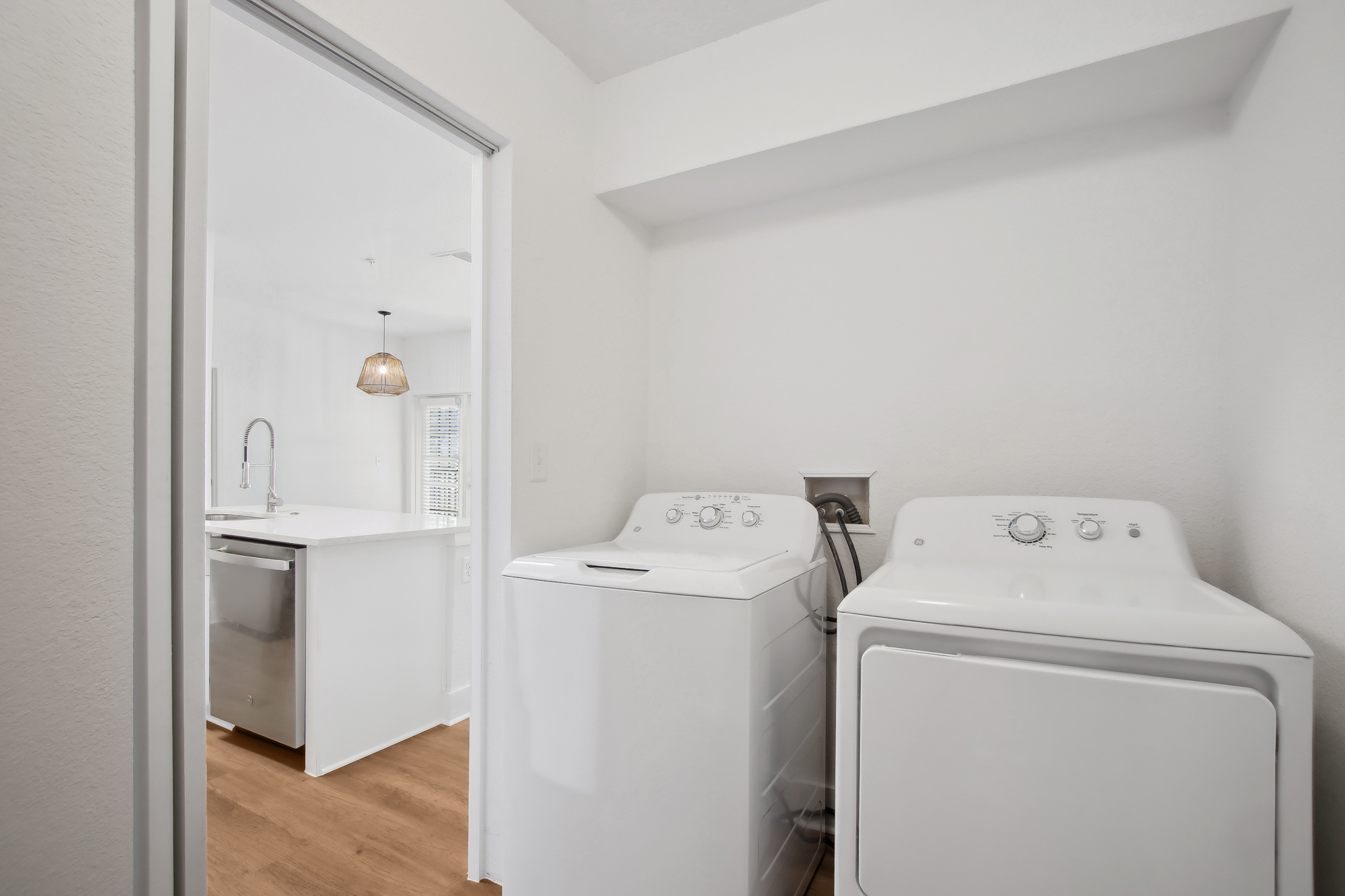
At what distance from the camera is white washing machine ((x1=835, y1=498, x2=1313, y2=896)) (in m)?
0.84

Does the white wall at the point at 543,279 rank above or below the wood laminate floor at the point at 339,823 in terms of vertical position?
above

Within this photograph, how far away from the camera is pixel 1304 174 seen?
43.8 inches

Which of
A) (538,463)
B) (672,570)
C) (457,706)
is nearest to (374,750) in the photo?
(457,706)

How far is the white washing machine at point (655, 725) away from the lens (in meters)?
1.20

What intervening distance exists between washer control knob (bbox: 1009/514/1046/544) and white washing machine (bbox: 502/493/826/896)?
0.50 m

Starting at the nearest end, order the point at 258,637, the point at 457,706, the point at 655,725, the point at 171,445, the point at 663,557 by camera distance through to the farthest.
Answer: the point at 171,445, the point at 655,725, the point at 663,557, the point at 258,637, the point at 457,706

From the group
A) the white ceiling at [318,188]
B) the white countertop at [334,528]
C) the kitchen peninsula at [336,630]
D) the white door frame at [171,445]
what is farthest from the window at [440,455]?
the white door frame at [171,445]

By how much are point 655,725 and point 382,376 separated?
3962 mm

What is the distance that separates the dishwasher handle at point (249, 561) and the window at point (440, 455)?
358cm

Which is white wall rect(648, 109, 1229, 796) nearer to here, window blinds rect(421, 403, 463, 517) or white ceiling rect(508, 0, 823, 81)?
white ceiling rect(508, 0, 823, 81)

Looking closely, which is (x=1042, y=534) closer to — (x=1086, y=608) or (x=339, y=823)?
(x=1086, y=608)

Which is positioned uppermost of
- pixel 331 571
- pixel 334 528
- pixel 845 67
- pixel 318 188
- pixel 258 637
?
pixel 318 188

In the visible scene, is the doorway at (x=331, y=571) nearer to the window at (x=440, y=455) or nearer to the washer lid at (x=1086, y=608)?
the washer lid at (x=1086, y=608)

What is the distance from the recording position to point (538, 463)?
1.71 m
